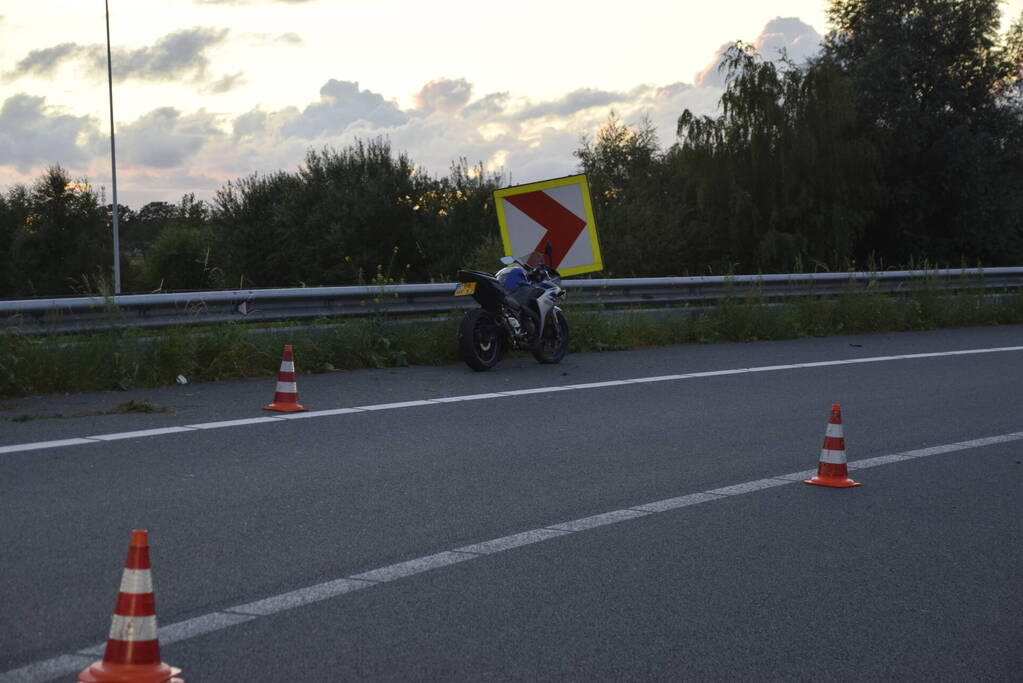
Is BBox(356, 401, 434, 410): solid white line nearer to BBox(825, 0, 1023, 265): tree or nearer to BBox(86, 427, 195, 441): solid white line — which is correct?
BBox(86, 427, 195, 441): solid white line

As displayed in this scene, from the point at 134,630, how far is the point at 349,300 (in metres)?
10.3

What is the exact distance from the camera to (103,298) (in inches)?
459

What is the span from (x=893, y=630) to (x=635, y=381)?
753 cm

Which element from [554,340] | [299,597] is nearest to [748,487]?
[299,597]

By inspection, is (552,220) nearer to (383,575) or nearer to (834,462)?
(834,462)

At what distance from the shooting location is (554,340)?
45.3 ft

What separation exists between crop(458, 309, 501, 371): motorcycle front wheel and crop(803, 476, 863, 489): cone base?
5688 mm

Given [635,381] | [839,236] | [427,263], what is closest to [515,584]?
[635,381]

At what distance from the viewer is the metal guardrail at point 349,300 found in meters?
11.4

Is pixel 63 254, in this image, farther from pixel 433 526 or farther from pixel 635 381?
pixel 433 526

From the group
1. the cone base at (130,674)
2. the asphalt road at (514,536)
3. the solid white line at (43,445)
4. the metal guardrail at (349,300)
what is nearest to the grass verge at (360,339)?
the metal guardrail at (349,300)

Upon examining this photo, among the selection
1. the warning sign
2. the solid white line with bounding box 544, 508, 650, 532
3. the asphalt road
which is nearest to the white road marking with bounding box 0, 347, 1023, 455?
the asphalt road

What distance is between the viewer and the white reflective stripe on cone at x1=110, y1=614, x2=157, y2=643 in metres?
3.69

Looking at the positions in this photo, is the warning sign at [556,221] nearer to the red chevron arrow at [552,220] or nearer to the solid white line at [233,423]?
the red chevron arrow at [552,220]
